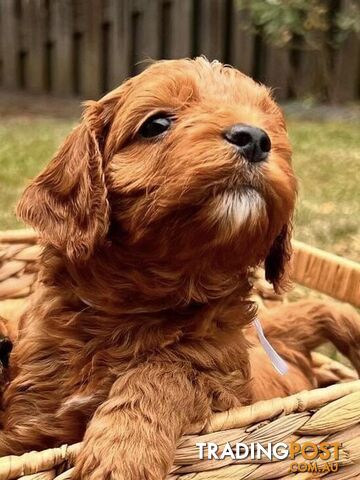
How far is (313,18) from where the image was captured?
27.8ft

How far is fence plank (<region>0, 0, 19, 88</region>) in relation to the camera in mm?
10219

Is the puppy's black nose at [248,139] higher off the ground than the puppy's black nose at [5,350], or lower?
higher

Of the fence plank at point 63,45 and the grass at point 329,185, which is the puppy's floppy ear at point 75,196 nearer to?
the grass at point 329,185

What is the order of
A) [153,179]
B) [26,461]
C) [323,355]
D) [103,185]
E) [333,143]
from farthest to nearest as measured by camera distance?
[333,143], [323,355], [103,185], [153,179], [26,461]

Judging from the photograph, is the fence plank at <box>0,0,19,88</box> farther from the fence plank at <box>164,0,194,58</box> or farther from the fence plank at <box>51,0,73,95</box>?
the fence plank at <box>164,0,194,58</box>

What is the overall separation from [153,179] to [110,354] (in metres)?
0.52

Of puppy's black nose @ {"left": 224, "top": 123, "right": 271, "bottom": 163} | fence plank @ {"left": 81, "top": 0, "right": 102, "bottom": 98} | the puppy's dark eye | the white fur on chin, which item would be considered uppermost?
puppy's black nose @ {"left": 224, "top": 123, "right": 271, "bottom": 163}

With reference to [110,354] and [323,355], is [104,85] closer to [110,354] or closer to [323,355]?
[323,355]

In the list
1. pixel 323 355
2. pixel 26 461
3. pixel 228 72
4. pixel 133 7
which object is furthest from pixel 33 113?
pixel 26 461

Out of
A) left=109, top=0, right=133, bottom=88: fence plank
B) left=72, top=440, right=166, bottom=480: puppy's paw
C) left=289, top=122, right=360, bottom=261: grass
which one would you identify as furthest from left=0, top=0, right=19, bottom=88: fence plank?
left=72, top=440, right=166, bottom=480: puppy's paw

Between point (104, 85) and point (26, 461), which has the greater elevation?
point (26, 461)

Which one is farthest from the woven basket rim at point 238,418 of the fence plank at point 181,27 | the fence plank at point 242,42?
the fence plank at point 181,27

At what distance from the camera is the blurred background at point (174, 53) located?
8.20m

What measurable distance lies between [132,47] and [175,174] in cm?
830
